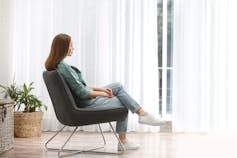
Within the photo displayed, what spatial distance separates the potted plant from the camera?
463cm

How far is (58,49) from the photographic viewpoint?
3652mm

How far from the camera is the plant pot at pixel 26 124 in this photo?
15.2ft

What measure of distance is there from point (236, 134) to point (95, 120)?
1.66 metres

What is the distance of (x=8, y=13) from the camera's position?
16.6ft

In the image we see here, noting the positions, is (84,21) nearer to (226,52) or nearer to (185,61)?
(185,61)

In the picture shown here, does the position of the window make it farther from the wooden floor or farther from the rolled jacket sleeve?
the rolled jacket sleeve

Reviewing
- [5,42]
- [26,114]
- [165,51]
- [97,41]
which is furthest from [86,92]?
[5,42]

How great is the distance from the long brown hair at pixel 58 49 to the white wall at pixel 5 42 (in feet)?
5.20

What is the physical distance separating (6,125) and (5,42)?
154 cm

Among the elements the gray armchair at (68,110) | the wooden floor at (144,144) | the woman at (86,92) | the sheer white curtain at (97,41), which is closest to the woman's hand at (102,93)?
the woman at (86,92)

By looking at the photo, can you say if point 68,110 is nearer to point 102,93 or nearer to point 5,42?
point 102,93

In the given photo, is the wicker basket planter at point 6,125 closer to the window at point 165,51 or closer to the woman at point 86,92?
the woman at point 86,92

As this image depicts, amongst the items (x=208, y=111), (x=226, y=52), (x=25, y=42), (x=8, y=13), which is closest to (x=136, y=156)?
(x=208, y=111)

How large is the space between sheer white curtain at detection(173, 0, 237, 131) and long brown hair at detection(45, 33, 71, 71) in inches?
65.4
